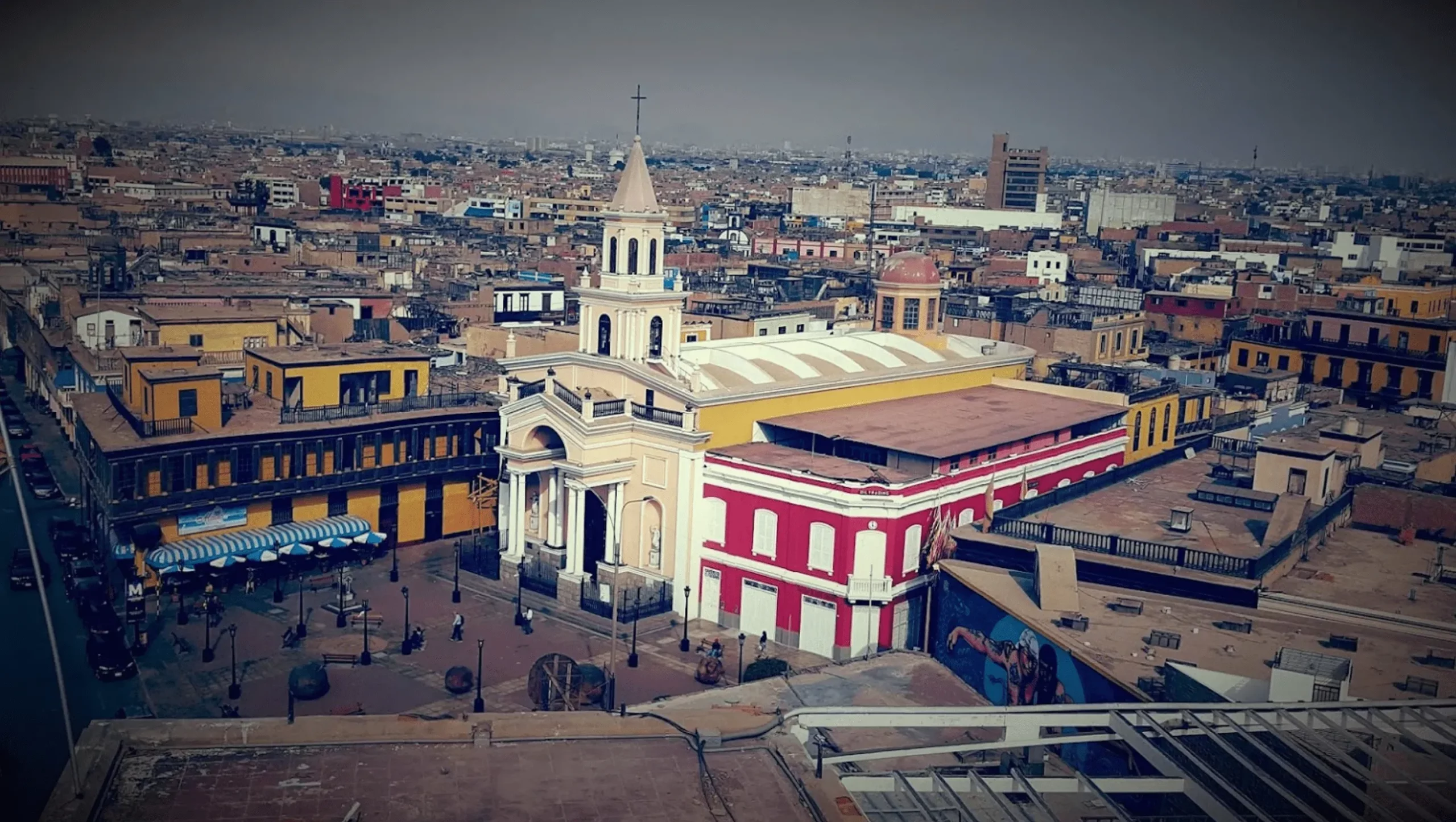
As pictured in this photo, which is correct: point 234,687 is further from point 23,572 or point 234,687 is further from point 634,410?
point 634,410

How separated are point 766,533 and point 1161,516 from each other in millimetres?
11890

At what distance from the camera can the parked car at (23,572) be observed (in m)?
43.8

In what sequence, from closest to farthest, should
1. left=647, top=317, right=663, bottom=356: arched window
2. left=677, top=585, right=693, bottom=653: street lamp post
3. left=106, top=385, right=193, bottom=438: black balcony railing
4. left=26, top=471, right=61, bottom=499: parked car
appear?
left=677, top=585, right=693, bottom=653: street lamp post < left=106, top=385, right=193, bottom=438: black balcony railing < left=647, top=317, right=663, bottom=356: arched window < left=26, top=471, right=61, bottom=499: parked car

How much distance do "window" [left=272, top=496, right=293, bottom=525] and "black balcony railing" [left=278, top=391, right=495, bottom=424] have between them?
8.76 ft

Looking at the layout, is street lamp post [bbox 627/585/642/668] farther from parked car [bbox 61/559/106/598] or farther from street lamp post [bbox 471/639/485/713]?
parked car [bbox 61/559/106/598]

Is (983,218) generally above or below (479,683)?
above

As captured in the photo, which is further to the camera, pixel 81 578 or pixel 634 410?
pixel 634 410

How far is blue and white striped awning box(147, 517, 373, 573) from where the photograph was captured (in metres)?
43.7

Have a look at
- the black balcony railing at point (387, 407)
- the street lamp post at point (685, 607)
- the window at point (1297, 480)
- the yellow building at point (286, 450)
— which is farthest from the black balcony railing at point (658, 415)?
the window at point (1297, 480)

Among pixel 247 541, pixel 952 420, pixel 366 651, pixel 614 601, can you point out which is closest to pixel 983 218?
pixel 952 420

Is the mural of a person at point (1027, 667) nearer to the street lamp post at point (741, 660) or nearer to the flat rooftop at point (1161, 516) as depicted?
the flat rooftop at point (1161, 516)

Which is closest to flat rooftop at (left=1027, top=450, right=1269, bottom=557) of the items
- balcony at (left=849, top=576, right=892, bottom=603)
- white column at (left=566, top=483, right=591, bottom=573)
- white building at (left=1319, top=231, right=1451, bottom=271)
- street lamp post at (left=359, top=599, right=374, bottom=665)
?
balcony at (left=849, top=576, right=892, bottom=603)

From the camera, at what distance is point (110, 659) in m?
37.2

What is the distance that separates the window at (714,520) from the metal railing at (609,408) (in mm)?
4299
